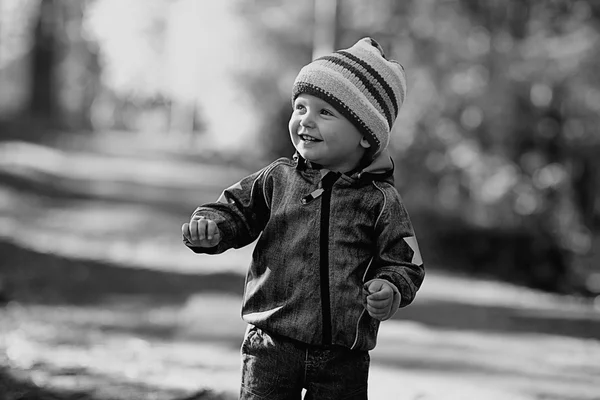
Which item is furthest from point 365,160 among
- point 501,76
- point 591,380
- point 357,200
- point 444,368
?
point 501,76

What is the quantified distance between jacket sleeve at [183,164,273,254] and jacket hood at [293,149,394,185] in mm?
115

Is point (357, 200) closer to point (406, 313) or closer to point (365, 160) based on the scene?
point (365, 160)

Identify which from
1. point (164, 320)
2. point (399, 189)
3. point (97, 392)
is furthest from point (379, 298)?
point (399, 189)

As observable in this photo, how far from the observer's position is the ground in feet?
14.6

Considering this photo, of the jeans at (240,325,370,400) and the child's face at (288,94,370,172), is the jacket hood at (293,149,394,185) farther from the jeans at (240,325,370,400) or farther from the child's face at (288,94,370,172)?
the jeans at (240,325,370,400)

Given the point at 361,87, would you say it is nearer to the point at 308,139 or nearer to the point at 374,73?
the point at 374,73

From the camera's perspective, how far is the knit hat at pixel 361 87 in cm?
273

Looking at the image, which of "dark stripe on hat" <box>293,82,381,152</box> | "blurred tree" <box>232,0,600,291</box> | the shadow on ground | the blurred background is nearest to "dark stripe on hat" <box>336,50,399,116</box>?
"dark stripe on hat" <box>293,82,381,152</box>

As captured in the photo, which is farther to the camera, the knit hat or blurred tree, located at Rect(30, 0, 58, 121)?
blurred tree, located at Rect(30, 0, 58, 121)

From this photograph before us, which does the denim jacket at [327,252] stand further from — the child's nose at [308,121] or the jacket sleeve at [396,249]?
the child's nose at [308,121]

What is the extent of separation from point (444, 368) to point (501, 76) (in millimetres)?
8864

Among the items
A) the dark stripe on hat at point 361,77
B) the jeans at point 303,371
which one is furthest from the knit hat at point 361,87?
the jeans at point 303,371

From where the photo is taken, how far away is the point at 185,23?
13.9 metres

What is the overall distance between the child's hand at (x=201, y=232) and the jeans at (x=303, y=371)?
35cm
